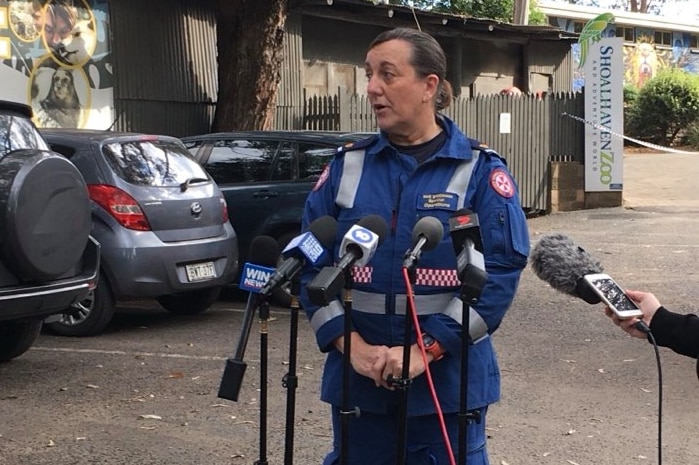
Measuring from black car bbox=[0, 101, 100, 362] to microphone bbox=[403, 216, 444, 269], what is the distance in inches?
147

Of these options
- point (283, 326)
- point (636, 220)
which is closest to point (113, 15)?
point (283, 326)

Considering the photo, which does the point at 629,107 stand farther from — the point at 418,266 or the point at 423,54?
the point at 418,266

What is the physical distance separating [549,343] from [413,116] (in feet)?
17.2

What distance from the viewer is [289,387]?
9.19 feet

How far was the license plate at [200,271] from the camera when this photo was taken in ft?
27.1

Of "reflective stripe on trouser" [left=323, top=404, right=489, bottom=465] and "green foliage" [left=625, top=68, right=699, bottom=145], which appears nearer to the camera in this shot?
"reflective stripe on trouser" [left=323, top=404, right=489, bottom=465]

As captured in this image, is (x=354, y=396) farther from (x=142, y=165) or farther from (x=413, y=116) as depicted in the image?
(x=142, y=165)

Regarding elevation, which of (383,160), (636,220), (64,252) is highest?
(383,160)

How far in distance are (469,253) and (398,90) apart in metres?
0.68

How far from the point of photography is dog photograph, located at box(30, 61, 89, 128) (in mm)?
12672

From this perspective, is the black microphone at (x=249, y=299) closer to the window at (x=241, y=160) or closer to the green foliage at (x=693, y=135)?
the window at (x=241, y=160)

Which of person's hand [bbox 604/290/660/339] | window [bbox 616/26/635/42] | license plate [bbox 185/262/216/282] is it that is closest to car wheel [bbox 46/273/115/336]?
license plate [bbox 185/262/216/282]

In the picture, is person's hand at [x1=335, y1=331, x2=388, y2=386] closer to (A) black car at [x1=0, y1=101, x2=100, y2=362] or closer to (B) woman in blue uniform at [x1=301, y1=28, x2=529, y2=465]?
(B) woman in blue uniform at [x1=301, y1=28, x2=529, y2=465]

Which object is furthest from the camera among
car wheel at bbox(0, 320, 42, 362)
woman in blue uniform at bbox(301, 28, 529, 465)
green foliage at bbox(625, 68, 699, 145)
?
green foliage at bbox(625, 68, 699, 145)
